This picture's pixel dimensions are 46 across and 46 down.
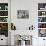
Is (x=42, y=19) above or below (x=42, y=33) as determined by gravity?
above

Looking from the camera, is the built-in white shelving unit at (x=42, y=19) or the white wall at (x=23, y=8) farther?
the built-in white shelving unit at (x=42, y=19)

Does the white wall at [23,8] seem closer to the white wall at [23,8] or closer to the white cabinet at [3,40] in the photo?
the white wall at [23,8]

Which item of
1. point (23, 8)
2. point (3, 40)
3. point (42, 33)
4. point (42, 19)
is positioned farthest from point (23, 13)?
point (3, 40)

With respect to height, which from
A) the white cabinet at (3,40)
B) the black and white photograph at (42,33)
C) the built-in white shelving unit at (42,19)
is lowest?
the white cabinet at (3,40)

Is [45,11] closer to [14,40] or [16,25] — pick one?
[16,25]

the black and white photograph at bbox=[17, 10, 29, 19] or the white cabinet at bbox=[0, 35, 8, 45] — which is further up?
the black and white photograph at bbox=[17, 10, 29, 19]

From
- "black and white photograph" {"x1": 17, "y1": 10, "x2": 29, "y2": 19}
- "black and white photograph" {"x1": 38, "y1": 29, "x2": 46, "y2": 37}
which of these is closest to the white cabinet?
"black and white photograph" {"x1": 17, "y1": 10, "x2": 29, "y2": 19}

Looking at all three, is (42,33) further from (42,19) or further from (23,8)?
(23,8)

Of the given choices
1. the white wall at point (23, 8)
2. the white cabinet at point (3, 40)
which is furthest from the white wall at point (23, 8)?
the white cabinet at point (3, 40)

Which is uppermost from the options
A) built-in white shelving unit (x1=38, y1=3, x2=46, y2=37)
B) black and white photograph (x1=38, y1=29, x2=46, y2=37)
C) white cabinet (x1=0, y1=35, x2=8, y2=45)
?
built-in white shelving unit (x1=38, y1=3, x2=46, y2=37)

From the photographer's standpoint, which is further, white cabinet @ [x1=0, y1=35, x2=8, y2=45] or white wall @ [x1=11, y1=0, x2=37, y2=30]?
white cabinet @ [x1=0, y1=35, x2=8, y2=45]

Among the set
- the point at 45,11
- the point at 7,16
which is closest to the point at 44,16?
Result: the point at 45,11

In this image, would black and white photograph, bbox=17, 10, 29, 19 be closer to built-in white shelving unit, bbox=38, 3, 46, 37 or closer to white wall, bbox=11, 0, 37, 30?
white wall, bbox=11, 0, 37, 30

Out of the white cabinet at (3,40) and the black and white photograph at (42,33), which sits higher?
the black and white photograph at (42,33)
